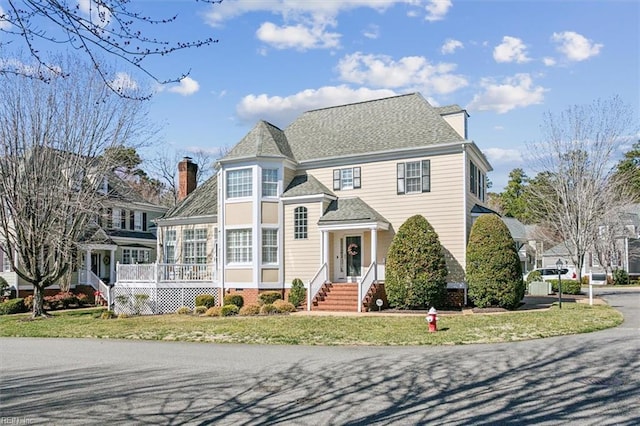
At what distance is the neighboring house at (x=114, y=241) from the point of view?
94.7 feet

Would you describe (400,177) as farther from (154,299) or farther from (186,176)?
(186,176)

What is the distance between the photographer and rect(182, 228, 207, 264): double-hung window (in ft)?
84.6

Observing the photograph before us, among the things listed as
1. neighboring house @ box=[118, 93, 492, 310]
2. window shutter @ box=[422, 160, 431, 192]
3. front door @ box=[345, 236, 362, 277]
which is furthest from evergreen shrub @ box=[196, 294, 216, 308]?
window shutter @ box=[422, 160, 431, 192]

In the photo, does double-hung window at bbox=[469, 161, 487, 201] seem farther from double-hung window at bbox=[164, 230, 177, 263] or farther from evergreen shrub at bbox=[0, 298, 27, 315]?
evergreen shrub at bbox=[0, 298, 27, 315]

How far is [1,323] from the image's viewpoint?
20.3 m

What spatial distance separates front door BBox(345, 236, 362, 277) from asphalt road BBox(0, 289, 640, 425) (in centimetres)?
1057

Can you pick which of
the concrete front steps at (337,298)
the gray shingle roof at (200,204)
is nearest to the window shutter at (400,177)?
the concrete front steps at (337,298)

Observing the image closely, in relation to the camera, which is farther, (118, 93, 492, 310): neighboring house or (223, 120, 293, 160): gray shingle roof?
(223, 120, 293, 160): gray shingle roof

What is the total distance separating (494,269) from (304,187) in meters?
8.89

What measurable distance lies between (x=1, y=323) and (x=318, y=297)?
486 inches

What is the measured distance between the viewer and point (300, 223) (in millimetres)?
23062

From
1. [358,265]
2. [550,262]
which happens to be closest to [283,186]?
[358,265]

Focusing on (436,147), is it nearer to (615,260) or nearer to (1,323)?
(1,323)

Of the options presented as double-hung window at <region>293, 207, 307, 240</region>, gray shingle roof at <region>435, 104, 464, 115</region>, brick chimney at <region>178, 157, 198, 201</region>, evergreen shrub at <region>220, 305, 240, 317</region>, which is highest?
gray shingle roof at <region>435, 104, 464, 115</region>
